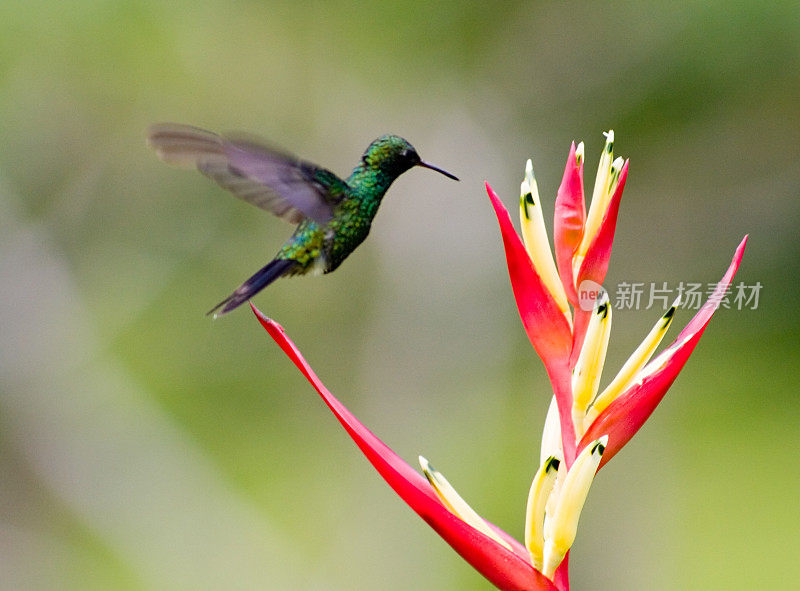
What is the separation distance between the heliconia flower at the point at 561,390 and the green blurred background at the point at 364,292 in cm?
228

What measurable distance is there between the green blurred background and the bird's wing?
1.97 metres

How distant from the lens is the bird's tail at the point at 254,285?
88 centimetres

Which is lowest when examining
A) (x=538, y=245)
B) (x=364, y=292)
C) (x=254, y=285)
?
(x=364, y=292)

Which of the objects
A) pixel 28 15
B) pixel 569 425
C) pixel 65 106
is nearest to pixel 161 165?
pixel 65 106

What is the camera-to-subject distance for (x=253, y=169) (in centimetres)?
95

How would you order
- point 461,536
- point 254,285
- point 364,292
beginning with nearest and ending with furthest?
point 461,536 → point 254,285 → point 364,292

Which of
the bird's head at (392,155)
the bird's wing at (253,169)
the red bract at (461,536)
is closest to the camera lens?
the red bract at (461,536)

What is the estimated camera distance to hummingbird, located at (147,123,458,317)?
877 millimetres

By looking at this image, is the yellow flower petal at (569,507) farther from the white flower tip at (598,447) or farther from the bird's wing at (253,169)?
the bird's wing at (253,169)

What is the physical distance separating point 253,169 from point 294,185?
59 mm

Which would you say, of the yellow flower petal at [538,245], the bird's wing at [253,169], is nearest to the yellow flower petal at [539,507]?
the yellow flower petal at [538,245]

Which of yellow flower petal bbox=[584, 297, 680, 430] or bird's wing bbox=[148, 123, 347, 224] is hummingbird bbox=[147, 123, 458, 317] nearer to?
bird's wing bbox=[148, 123, 347, 224]

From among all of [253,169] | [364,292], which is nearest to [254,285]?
[253,169]

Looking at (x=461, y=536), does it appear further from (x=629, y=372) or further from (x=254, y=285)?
(x=254, y=285)
